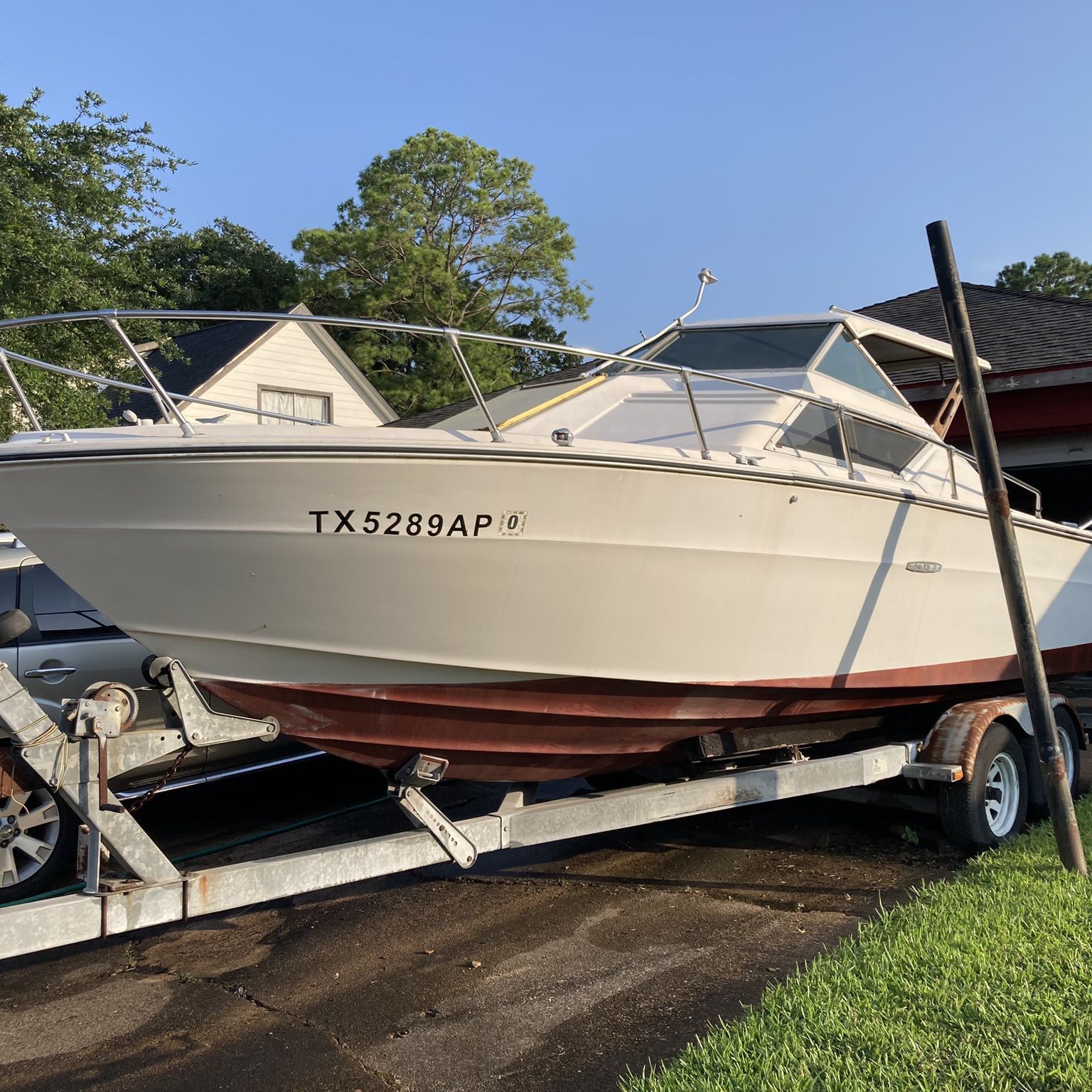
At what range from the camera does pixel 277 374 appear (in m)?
17.1

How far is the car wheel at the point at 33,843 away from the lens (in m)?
4.19

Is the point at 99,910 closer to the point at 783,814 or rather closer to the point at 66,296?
the point at 783,814

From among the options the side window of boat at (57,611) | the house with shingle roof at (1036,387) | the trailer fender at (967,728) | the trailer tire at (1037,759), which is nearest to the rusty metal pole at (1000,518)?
the trailer fender at (967,728)

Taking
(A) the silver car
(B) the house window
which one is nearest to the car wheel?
(A) the silver car

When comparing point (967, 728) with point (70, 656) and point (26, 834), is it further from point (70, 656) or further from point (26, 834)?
point (70, 656)

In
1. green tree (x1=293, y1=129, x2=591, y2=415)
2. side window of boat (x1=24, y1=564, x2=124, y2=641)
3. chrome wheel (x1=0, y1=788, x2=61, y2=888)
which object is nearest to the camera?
chrome wheel (x1=0, y1=788, x2=61, y2=888)

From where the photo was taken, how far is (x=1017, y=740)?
5.51 m

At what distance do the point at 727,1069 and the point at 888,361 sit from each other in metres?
5.62

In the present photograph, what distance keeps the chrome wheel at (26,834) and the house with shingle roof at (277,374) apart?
12.4m

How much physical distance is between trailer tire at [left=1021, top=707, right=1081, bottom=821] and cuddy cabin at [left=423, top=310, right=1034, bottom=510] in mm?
1440

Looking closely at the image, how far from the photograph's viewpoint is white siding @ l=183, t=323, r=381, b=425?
16422 mm

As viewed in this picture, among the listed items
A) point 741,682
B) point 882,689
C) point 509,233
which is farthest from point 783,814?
point 509,233

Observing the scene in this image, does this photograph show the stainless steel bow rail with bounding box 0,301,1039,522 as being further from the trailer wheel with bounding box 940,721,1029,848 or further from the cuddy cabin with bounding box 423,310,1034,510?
the trailer wheel with bounding box 940,721,1029,848

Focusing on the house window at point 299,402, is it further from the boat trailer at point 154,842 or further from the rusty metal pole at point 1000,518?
the rusty metal pole at point 1000,518
